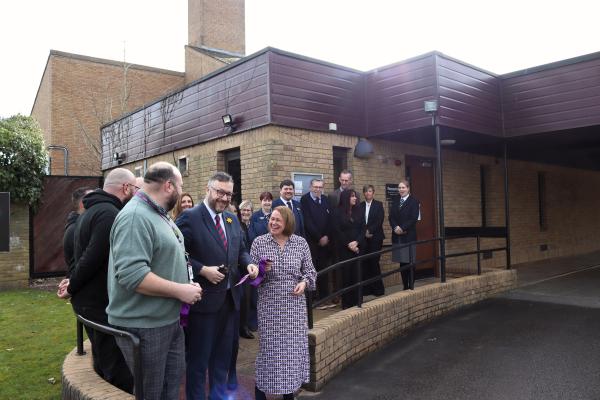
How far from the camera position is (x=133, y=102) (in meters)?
21.6

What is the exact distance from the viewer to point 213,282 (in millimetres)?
3246

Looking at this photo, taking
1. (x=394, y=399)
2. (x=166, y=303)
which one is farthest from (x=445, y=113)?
(x=166, y=303)

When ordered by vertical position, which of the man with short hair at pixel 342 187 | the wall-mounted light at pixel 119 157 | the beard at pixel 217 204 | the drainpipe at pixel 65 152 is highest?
the drainpipe at pixel 65 152

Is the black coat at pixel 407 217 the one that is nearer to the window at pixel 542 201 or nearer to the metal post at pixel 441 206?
the metal post at pixel 441 206

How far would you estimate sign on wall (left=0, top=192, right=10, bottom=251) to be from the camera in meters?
6.35

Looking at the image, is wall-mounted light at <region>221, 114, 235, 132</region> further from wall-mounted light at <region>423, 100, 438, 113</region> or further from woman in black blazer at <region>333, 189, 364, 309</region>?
wall-mounted light at <region>423, 100, 438, 113</region>

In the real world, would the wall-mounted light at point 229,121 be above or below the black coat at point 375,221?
above

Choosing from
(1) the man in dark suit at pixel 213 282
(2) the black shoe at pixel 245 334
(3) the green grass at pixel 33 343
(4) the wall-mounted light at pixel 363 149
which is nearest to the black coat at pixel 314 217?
(2) the black shoe at pixel 245 334

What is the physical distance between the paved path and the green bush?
26.7 ft

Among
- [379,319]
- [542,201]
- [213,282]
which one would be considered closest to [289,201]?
[379,319]

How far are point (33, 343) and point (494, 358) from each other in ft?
16.9

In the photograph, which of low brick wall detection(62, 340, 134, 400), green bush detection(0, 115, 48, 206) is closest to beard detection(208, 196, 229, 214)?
low brick wall detection(62, 340, 134, 400)

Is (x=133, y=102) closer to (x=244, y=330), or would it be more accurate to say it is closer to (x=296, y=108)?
(x=296, y=108)

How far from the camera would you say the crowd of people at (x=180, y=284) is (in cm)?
254
